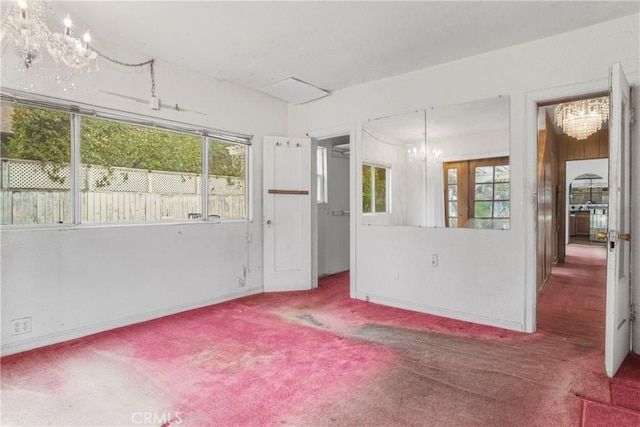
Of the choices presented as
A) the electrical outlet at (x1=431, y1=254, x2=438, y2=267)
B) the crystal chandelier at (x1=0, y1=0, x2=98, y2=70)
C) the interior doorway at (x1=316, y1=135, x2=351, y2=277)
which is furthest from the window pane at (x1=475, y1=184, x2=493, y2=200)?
the crystal chandelier at (x1=0, y1=0, x2=98, y2=70)

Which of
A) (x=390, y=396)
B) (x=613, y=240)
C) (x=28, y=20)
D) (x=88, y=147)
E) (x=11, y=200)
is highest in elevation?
(x=28, y=20)

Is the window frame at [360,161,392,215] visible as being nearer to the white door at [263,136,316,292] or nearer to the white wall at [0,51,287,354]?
the white door at [263,136,316,292]

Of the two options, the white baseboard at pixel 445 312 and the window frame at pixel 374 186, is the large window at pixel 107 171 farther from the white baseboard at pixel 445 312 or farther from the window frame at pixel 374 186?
the white baseboard at pixel 445 312

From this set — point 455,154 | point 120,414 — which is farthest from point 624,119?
point 120,414

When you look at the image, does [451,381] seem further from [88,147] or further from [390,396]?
[88,147]

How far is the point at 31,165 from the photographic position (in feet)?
8.95

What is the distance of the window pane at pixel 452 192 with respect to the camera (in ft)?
11.3

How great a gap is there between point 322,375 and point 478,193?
7.39ft

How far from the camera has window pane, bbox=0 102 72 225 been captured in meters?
2.61

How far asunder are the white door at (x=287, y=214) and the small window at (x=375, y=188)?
88cm

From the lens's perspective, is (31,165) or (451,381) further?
(31,165)

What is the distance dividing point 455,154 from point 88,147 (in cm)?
348

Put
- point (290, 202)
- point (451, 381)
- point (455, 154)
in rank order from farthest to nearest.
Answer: point (290, 202) < point (455, 154) < point (451, 381)
